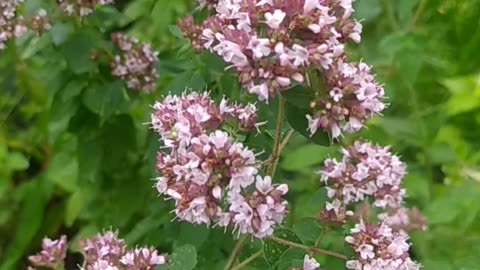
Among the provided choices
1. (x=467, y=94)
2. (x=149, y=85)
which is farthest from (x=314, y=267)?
(x=467, y=94)

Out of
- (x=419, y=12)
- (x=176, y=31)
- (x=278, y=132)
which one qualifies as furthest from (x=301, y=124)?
(x=419, y=12)

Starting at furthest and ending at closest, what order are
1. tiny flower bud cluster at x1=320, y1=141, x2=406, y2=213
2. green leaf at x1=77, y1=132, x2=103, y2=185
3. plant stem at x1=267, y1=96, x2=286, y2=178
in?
green leaf at x1=77, y1=132, x2=103, y2=185 < tiny flower bud cluster at x1=320, y1=141, x2=406, y2=213 < plant stem at x1=267, y1=96, x2=286, y2=178

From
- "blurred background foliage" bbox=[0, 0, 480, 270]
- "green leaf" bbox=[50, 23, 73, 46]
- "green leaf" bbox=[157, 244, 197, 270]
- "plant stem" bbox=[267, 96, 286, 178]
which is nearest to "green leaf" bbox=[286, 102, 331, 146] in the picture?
"plant stem" bbox=[267, 96, 286, 178]

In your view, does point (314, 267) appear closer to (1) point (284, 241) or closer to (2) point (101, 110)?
(1) point (284, 241)

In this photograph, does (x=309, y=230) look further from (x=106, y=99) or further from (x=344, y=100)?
(x=106, y=99)

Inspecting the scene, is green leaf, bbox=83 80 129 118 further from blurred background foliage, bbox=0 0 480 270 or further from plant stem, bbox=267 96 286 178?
plant stem, bbox=267 96 286 178

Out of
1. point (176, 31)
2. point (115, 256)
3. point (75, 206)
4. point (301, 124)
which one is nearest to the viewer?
point (301, 124)
